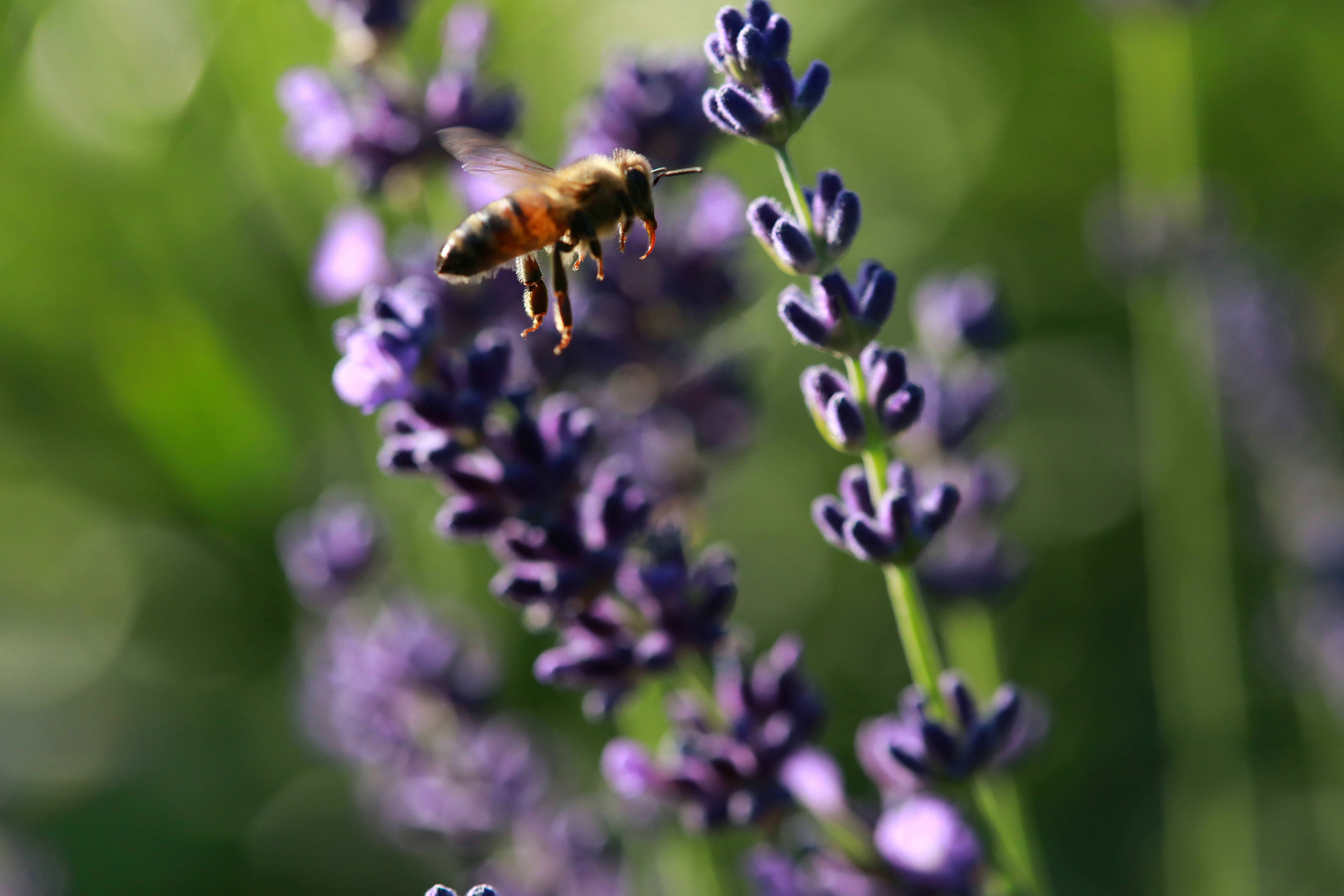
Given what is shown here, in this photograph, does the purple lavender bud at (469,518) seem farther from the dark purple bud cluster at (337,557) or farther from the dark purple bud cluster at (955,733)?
the dark purple bud cluster at (337,557)

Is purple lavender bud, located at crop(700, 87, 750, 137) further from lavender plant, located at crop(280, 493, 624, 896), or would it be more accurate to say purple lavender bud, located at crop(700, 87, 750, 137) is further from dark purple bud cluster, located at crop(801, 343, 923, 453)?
lavender plant, located at crop(280, 493, 624, 896)

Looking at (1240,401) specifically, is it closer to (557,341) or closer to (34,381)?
(557,341)

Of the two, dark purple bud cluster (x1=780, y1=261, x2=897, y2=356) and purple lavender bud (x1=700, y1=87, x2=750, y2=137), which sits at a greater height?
purple lavender bud (x1=700, y1=87, x2=750, y2=137)

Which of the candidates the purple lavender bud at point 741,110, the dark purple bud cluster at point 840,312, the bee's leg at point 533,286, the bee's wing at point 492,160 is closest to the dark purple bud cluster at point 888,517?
the dark purple bud cluster at point 840,312

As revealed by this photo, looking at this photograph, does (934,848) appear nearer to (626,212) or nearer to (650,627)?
(650,627)

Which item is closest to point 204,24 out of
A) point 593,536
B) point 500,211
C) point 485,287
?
point 485,287

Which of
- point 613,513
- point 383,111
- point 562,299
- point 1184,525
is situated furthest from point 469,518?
point 1184,525

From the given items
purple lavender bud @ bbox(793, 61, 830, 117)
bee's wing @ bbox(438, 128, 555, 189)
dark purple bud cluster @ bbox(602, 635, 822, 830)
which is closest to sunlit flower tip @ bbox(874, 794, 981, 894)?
dark purple bud cluster @ bbox(602, 635, 822, 830)
